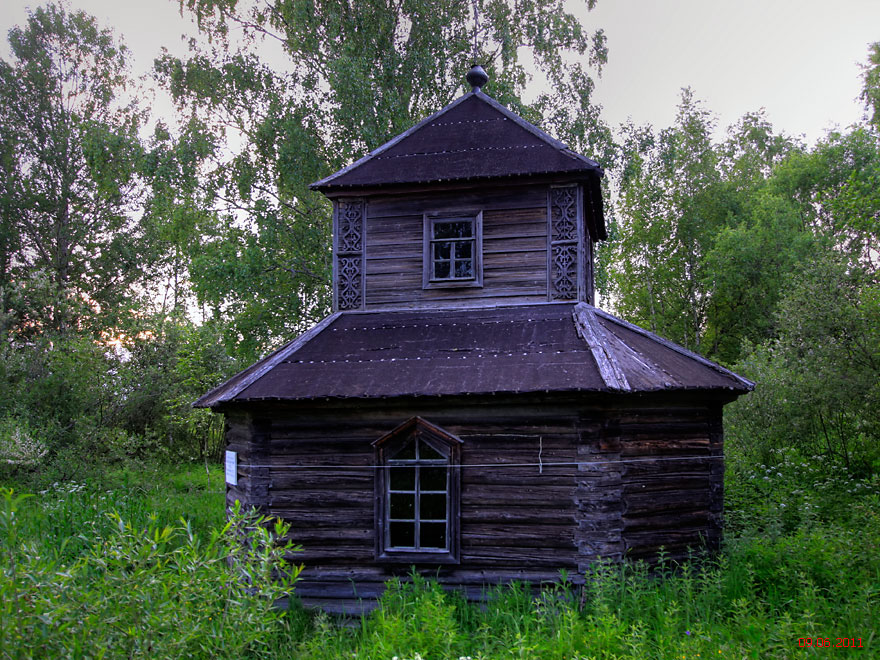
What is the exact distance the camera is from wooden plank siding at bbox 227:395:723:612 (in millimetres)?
8508

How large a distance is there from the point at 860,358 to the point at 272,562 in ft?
44.2

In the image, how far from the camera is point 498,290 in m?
10.7

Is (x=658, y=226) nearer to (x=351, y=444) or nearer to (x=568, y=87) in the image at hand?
(x=568, y=87)

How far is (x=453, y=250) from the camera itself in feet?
36.0

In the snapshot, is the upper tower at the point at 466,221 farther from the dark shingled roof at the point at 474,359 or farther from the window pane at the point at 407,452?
the window pane at the point at 407,452

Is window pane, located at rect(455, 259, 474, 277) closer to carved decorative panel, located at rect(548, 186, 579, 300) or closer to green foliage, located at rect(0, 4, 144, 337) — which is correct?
carved decorative panel, located at rect(548, 186, 579, 300)

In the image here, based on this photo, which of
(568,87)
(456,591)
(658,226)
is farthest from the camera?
(658,226)

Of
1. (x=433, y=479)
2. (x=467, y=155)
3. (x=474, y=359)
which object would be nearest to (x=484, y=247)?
(x=467, y=155)

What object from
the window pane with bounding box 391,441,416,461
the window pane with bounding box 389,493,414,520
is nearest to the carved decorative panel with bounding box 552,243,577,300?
the window pane with bounding box 391,441,416,461

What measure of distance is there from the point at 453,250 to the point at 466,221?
52 centimetres

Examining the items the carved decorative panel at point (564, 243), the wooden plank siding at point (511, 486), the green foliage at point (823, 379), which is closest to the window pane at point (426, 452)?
the wooden plank siding at point (511, 486)

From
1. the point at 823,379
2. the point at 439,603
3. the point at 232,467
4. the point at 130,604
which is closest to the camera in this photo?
the point at 130,604

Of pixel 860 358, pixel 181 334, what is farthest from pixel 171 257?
pixel 860 358

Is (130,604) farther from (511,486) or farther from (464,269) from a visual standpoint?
(464,269)
